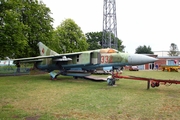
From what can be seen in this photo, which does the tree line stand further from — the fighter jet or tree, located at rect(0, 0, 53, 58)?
the fighter jet

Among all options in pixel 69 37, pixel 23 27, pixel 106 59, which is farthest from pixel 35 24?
pixel 106 59

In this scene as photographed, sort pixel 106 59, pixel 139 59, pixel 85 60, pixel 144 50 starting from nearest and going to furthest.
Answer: pixel 139 59 < pixel 106 59 < pixel 85 60 < pixel 144 50

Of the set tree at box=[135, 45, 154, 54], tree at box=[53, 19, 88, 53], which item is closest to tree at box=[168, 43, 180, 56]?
tree at box=[135, 45, 154, 54]

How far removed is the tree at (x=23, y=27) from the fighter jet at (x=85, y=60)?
317 centimetres

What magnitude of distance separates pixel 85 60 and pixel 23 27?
9.79 metres

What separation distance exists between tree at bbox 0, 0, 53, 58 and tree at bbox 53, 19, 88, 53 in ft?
30.1

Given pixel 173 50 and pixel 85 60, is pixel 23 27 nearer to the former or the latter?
pixel 85 60

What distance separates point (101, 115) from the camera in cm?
563

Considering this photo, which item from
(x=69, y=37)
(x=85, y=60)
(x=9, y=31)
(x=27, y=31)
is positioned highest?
(x=69, y=37)

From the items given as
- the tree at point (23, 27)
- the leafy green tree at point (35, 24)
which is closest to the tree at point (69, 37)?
the leafy green tree at point (35, 24)

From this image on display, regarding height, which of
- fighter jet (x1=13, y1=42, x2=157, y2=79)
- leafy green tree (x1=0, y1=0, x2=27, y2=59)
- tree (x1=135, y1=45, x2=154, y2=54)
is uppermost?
tree (x1=135, y1=45, x2=154, y2=54)

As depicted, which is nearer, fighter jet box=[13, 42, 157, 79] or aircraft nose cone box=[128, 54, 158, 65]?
aircraft nose cone box=[128, 54, 158, 65]

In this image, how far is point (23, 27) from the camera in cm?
2066

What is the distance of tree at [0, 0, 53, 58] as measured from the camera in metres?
19.5
